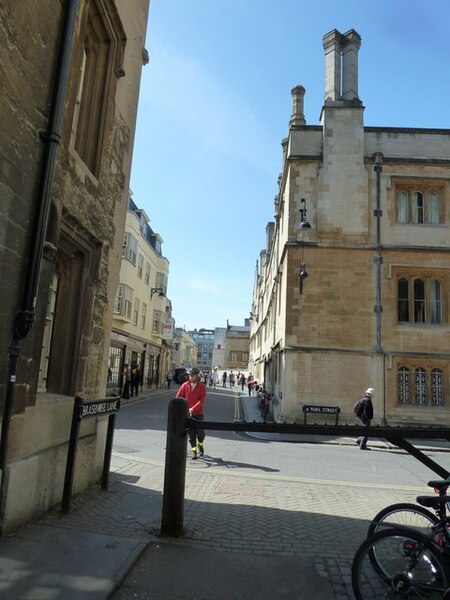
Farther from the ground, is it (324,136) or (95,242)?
(324,136)

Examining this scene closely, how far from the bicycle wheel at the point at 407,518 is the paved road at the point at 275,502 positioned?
61 cm

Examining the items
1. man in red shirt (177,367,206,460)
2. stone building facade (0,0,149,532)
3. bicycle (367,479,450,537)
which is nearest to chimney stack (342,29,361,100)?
stone building facade (0,0,149,532)

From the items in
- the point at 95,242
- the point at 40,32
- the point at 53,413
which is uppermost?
the point at 40,32

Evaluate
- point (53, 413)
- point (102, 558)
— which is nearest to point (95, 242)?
point (53, 413)

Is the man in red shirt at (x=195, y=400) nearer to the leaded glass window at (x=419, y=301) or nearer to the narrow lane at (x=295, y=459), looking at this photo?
the narrow lane at (x=295, y=459)

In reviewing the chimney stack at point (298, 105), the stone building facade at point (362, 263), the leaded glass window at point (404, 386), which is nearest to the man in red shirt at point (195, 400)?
the stone building facade at point (362, 263)

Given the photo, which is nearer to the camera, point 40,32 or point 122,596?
point 122,596

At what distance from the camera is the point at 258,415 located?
882 inches

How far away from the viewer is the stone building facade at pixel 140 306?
27.2 meters

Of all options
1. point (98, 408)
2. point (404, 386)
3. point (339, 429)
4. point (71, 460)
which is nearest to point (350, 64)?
point (404, 386)

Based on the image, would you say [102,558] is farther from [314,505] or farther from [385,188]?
[385,188]

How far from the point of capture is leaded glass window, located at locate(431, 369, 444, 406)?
17.4 m

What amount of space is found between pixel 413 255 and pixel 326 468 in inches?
431

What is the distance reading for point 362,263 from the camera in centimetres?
1795
